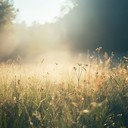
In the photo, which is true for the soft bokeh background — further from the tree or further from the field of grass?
the field of grass

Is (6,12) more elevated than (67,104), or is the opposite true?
(6,12)

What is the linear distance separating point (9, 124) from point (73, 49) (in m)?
23.2

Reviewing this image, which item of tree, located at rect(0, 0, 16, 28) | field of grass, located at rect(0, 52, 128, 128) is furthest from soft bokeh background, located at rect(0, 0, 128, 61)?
field of grass, located at rect(0, 52, 128, 128)

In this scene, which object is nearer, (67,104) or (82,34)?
(67,104)

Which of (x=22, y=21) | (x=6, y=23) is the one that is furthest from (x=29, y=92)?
(x=22, y=21)

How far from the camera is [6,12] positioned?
3164 cm

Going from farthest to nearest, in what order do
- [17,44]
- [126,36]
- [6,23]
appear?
[6,23] → [17,44] → [126,36]

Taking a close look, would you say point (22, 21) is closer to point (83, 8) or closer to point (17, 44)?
point (17, 44)

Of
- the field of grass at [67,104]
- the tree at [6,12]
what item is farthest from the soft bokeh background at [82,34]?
the field of grass at [67,104]

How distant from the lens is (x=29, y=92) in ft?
14.9

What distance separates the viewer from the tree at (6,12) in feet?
102

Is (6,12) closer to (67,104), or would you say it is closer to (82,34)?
(82,34)

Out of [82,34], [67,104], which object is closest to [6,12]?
[82,34]

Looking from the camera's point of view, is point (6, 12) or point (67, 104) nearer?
point (67, 104)
